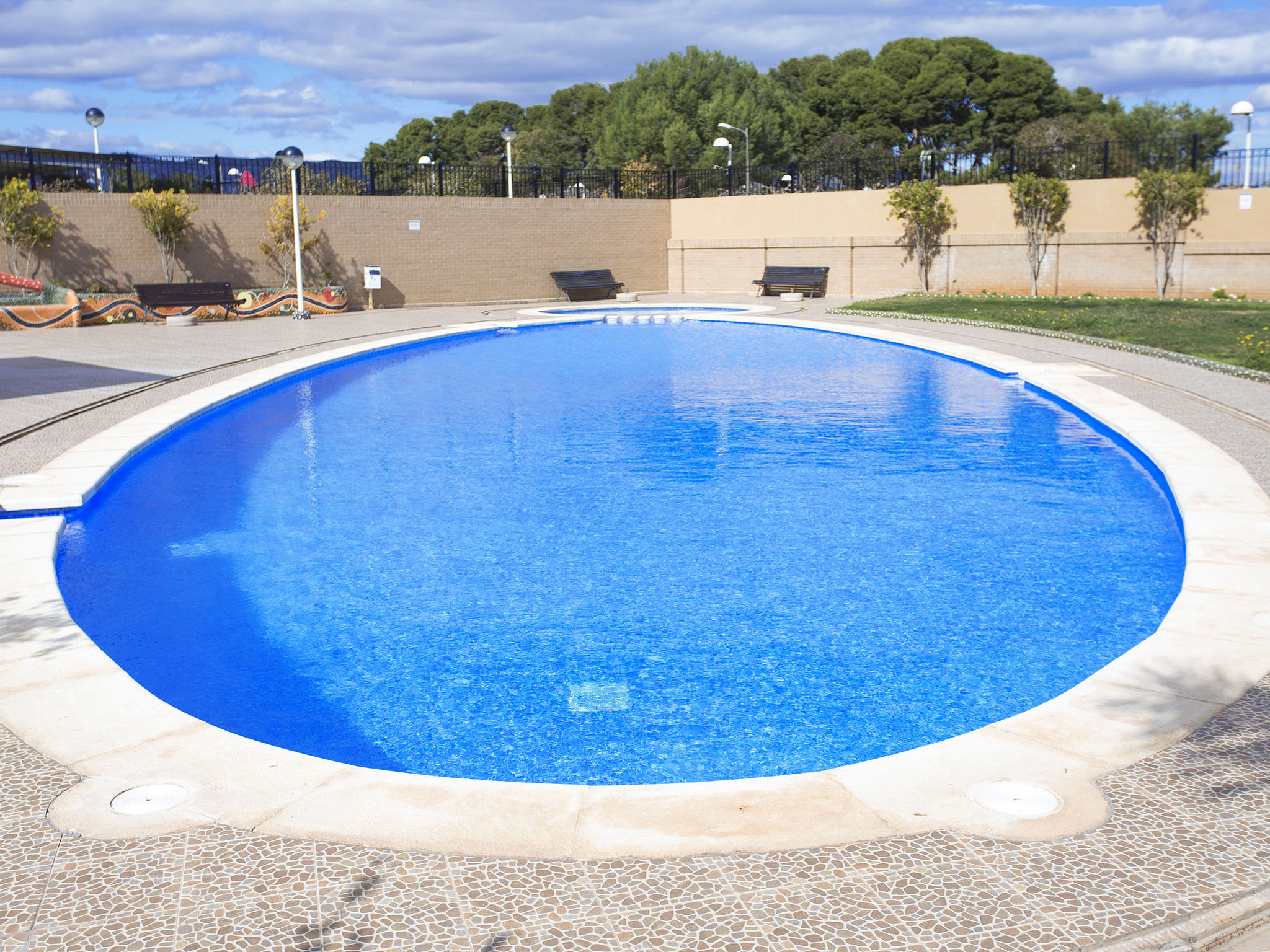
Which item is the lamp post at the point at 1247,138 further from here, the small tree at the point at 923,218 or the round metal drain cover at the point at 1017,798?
the round metal drain cover at the point at 1017,798

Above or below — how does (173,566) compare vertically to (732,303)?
below

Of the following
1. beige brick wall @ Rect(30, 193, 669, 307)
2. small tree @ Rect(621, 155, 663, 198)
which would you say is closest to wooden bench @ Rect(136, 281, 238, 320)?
beige brick wall @ Rect(30, 193, 669, 307)

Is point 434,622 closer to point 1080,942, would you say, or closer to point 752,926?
point 752,926

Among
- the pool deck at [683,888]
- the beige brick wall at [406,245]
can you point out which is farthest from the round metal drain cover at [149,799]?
the beige brick wall at [406,245]

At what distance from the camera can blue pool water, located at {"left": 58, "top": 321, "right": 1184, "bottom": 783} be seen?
5.57 m

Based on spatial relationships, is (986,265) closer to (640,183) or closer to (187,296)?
(640,183)

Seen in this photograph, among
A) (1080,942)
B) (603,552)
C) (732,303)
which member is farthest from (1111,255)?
(1080,942)

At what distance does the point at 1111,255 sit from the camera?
2520cm

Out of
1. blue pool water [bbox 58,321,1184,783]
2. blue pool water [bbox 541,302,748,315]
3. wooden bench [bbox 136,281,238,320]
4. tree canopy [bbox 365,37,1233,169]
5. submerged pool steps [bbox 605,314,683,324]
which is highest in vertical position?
tree canopy [bbox 365,37,1233,169]

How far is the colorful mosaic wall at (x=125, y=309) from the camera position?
20.8 m

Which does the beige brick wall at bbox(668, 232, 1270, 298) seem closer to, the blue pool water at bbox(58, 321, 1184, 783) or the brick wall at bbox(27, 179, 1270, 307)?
the brick wall at bbox(27, 179, 1270, 307)

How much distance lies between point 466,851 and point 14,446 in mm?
8915

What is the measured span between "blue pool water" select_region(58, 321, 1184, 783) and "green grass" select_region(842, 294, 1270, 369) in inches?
190

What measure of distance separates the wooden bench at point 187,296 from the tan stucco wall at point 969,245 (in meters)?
13.0
